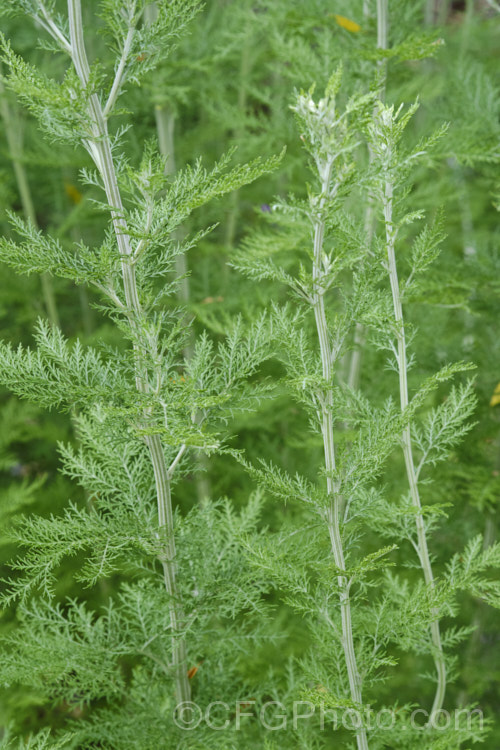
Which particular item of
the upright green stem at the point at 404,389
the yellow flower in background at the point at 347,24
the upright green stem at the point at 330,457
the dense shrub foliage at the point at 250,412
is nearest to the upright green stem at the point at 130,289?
the dense shrub foliage at the point at 250,412

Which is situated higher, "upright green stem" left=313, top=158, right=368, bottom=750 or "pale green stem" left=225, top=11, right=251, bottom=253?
"pale green stem" left=225, top=11, right=251, bottom=253

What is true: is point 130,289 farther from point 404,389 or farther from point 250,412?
point 404,389

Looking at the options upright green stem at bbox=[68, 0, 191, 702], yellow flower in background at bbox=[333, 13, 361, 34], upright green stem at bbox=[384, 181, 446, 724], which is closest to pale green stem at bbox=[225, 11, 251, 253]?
yellow flower in background at bbox=[333, 13, 361, 34]

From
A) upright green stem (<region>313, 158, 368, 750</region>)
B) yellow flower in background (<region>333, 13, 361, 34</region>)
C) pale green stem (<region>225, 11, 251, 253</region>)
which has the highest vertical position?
pale green stem (<region>225, 11, 251, 253</region>)

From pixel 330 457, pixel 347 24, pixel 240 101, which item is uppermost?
pixel 240 101

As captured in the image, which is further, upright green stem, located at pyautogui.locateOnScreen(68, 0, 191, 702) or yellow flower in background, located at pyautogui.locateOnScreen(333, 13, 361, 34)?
yellow flower in background, located at pyautogui.locateOnScreen(333, 13, 361, 34)

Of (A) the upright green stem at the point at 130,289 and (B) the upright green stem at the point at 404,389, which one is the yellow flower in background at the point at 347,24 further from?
(A) the upright green stem at the point at 130,289

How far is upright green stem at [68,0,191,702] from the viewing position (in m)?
0.93

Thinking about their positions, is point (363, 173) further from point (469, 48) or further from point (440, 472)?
point (469, 48)

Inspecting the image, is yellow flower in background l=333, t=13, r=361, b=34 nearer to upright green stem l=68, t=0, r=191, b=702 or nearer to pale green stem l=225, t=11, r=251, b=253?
pale green stem l=225, t=11, r=251, b=253

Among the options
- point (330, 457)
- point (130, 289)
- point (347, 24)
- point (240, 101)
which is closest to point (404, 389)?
point (330, 457)

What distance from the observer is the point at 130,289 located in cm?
100

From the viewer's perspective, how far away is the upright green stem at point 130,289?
3.04ft

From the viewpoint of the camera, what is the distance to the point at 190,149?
2.49 metres
